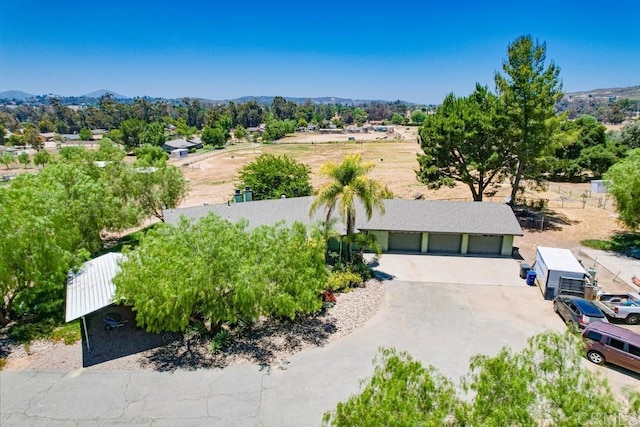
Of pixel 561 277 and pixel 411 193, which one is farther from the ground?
pixel 561 277

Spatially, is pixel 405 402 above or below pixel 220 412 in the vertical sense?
above

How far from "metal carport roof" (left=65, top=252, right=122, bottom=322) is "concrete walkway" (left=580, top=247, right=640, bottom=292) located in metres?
27.5

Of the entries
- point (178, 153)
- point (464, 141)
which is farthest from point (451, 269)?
point (178, 153)

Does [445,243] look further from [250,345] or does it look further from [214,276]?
[214,276]

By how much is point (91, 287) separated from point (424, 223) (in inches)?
799

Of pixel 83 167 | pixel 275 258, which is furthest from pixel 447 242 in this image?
pixel 83 167

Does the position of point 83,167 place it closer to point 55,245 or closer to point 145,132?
point 55,245

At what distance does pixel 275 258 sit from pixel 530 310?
13324 millimetres

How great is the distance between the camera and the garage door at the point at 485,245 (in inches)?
1091

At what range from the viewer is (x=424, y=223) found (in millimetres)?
27875

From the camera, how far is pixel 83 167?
30516mm

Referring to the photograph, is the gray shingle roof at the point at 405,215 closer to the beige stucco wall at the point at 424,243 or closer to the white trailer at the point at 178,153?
the beige stucco wall at the point at 424,243

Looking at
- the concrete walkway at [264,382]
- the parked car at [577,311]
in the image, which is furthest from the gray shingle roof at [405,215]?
the concrete walkway at [264,382]

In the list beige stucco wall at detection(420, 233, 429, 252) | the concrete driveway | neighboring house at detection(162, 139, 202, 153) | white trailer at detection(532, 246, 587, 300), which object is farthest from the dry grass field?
the concrete driveway
